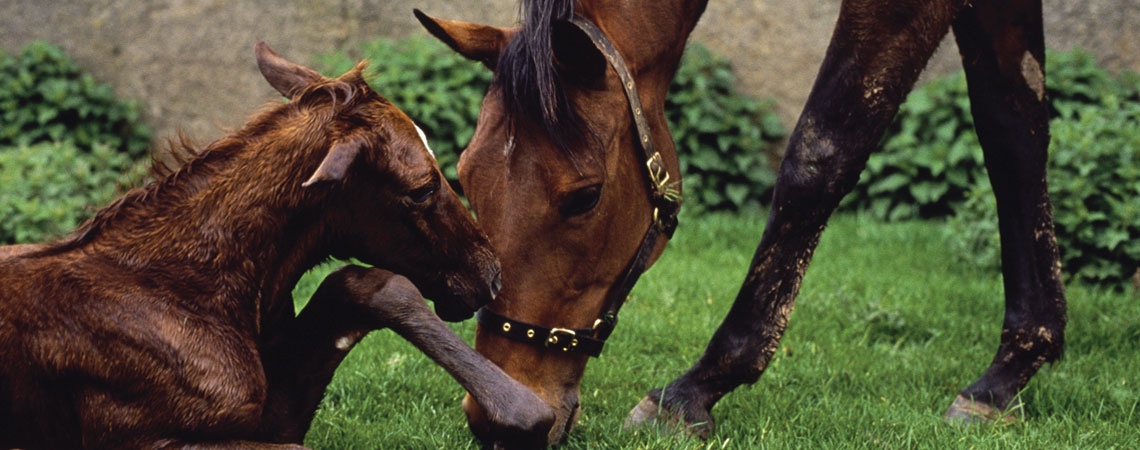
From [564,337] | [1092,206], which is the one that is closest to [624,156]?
[564,337]

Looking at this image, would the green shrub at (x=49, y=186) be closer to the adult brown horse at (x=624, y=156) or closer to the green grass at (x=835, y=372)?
the green grass at (x=835, y=372)

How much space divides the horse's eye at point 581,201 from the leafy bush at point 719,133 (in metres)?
4.49

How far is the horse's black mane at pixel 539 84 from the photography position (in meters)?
2.89

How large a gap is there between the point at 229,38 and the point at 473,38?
554 cm

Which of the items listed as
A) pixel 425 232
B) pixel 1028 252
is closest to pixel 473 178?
pixel 425 232

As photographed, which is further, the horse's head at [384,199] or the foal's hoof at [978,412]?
the foal's hoof at [978,412]

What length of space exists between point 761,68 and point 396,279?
5.83 metres

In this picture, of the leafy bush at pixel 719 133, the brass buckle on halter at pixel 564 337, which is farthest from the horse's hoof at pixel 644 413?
the leafy bush at pixel 719 133

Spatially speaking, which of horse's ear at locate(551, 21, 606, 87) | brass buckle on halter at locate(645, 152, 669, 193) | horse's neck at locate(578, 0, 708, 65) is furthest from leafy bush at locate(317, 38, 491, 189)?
horse's ear at locate(551, 21, 606, 87)

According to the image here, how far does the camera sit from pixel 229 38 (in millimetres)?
8078

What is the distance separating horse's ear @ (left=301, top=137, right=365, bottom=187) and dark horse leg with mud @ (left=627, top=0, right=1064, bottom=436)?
1438mm

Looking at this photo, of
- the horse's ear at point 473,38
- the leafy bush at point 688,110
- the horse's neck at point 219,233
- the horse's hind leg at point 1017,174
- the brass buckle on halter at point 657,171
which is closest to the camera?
the horse's neck at point 219,233

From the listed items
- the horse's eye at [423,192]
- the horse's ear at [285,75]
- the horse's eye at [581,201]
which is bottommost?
the horse's eye at [581,201]

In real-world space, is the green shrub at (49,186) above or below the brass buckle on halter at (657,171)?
below
